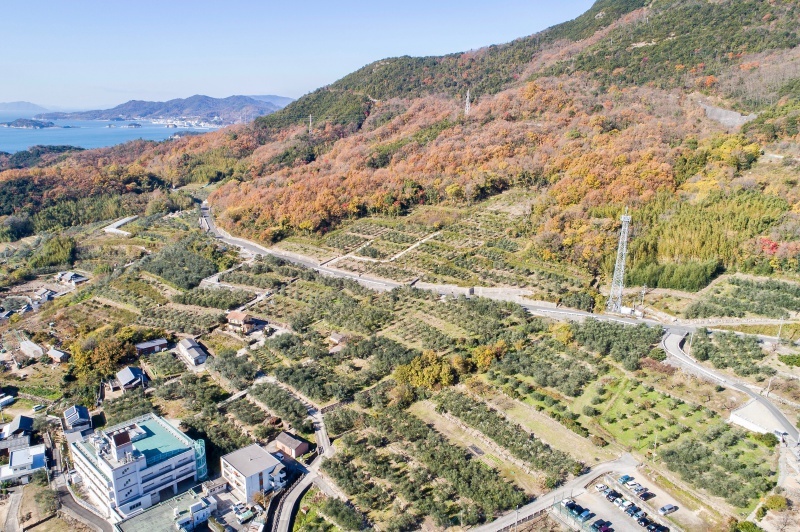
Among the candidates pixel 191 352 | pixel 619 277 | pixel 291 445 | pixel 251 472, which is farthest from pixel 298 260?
pixel 251 472

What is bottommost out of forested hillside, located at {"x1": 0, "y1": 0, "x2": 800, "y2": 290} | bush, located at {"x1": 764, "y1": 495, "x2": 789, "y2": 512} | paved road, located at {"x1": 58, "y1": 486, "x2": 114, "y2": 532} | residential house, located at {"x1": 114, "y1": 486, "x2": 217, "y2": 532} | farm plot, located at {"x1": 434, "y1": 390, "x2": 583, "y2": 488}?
paved road, located at {"x1": 58, "y1": 486, "x2": 114, "y2": 532}

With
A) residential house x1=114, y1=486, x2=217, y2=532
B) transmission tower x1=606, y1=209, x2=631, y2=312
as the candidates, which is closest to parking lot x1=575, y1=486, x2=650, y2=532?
residential house x1=114, y1=486, x2=217, y2=532

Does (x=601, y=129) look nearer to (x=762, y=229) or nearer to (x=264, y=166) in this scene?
(x=762, y=229)

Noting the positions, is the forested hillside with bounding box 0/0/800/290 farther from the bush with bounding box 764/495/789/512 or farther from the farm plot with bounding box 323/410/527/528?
the farm plot with bounding box 323/410/527/528

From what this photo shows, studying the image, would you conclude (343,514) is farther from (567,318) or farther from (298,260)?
(298,260)

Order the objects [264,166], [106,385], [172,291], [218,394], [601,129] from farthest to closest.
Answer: [264,166], [601,129], [172,291], [106,385], [218,394]

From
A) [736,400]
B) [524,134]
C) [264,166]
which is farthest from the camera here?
[264,166]

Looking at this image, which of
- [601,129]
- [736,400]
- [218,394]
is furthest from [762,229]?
[218,394]
